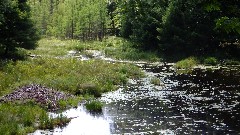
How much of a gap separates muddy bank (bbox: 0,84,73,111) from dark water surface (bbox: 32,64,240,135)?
1534mm

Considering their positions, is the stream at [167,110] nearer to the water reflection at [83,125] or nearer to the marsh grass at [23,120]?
the water reflection at [83,125]

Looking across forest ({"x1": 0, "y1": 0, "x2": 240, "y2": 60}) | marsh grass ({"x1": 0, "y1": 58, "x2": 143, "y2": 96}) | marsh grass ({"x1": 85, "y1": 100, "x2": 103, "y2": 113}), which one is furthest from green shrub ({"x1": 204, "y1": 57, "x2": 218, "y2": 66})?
marsh grass ({"x1": 85, "y1": 100, "x2": 103, "y2": 113})

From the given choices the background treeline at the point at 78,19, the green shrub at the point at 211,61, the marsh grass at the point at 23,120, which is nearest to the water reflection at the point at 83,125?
the marsh grass at the point at 23,120

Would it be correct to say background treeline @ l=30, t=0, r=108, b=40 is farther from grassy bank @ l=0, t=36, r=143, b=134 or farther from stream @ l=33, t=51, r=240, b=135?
stream @ l=33, t=51, r=240, b=135

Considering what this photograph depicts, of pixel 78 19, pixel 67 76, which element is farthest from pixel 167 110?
pixel 78 19

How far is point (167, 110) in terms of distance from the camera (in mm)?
20156

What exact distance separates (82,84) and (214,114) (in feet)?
34.3

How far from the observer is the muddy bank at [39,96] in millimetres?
20250

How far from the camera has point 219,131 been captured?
52.1ft

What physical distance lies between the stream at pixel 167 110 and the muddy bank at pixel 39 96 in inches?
58.2

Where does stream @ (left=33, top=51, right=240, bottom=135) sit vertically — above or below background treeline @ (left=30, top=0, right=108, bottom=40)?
below

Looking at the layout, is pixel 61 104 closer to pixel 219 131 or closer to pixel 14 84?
pixel 14 84

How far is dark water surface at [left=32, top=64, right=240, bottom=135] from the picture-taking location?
53.8ft

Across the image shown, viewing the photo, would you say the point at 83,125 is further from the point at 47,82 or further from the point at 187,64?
the point at 187,64
